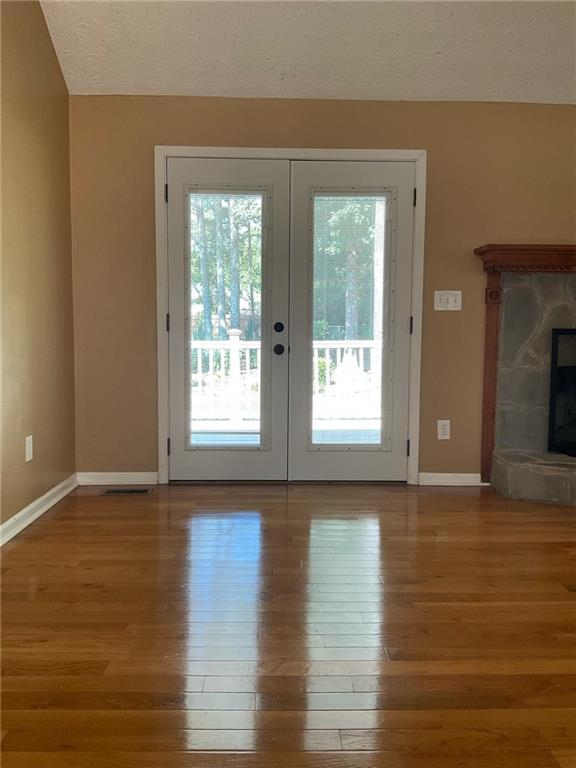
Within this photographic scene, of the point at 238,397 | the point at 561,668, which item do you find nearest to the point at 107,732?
the point at 561,668

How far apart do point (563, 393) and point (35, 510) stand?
10.4 feet

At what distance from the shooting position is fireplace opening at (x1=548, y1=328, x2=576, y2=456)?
11.6 feet

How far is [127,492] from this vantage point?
3.42 meters

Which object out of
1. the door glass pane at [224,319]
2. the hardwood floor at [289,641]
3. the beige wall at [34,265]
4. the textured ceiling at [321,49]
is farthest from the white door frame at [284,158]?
the hardwood floor at [289,641]

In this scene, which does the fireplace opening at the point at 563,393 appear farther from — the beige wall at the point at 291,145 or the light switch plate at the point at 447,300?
the light switch plate at the point at 447,300

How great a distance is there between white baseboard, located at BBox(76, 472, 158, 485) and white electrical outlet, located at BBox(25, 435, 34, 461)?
2.29 feet

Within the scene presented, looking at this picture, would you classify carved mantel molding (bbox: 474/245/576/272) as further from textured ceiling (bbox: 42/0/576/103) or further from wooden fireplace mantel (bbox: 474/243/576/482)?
textured ceiling (bbox: 42/0/576/103)

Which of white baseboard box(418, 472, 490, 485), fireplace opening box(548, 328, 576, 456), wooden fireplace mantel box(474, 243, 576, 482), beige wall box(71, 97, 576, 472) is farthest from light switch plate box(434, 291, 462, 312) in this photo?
white baseboard box(418, 472, 490, 485)

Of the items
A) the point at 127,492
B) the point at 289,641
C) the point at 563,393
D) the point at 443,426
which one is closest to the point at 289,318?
the point at 443,426

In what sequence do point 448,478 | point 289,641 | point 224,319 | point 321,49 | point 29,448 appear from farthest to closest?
point 448,478
point 224,319
point 321,49
point 29,448
point 289,641

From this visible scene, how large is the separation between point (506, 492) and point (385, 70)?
2.58 m

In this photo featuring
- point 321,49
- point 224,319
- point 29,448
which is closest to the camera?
point 29,448

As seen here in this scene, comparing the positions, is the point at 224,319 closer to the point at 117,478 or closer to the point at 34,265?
the point at 34,265

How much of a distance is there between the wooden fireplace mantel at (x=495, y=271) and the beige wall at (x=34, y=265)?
2535 millimetres
